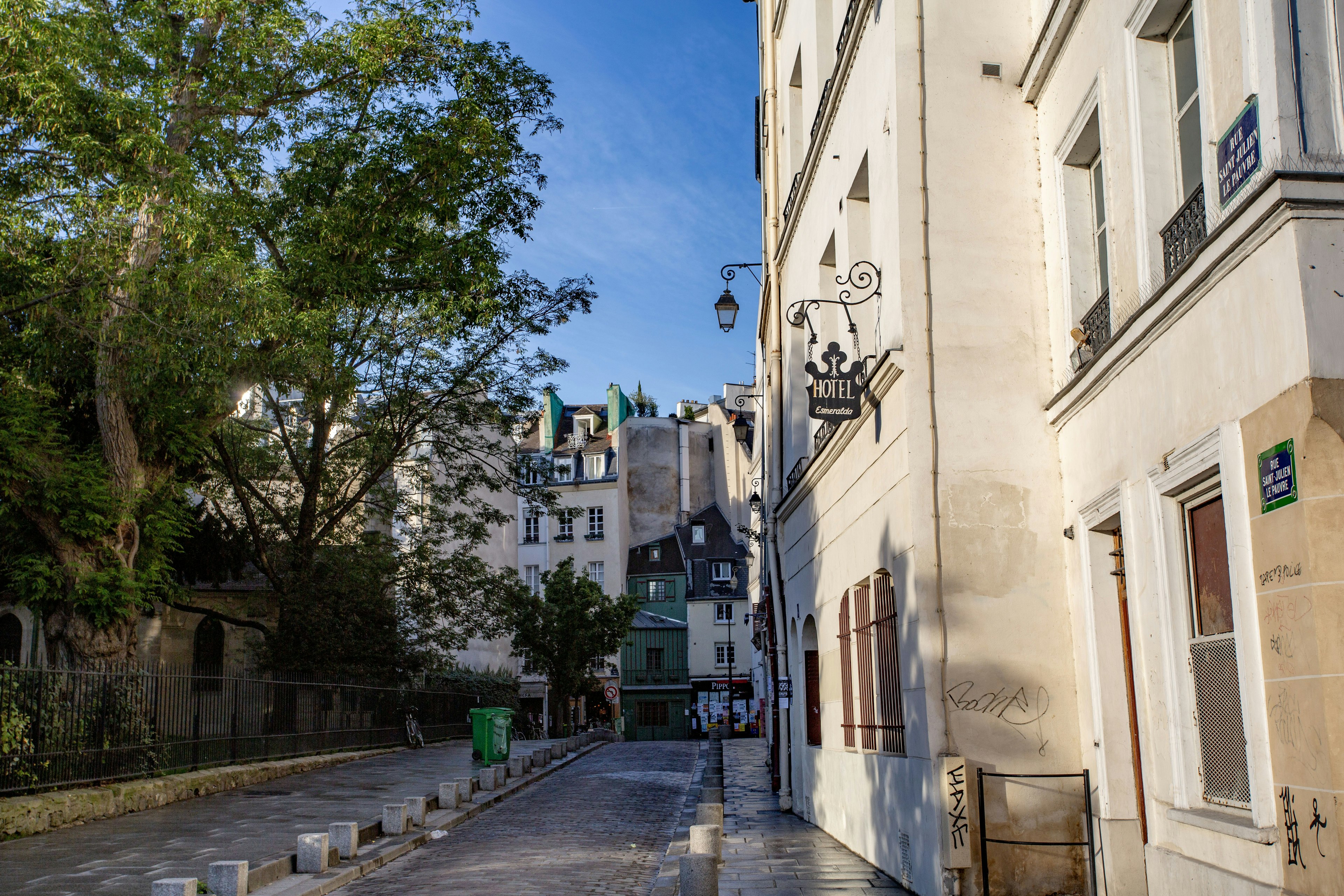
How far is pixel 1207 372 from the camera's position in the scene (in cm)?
578

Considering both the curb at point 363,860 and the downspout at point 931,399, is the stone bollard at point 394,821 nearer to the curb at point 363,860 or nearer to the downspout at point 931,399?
the curb at point 363,860

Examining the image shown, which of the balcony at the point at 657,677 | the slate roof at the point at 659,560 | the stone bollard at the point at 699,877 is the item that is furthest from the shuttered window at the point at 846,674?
the slate roof at the point at 659,560

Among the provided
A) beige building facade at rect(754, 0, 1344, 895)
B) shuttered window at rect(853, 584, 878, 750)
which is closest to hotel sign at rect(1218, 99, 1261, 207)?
beige building facade at rect(754, 0, 1344, 895)

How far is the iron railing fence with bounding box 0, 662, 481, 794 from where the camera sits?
13070 mm

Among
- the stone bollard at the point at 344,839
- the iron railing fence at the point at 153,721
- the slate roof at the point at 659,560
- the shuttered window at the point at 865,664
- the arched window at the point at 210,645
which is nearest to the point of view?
the shuttered window at the point at 865,664

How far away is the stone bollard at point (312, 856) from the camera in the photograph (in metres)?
9.93

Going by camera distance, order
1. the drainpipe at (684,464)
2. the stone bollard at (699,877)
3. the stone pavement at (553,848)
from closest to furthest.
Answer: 1. the stone bollard at (699,877)
2. the stone pavement at (553,848)
3. the drainpipe at (684,464)

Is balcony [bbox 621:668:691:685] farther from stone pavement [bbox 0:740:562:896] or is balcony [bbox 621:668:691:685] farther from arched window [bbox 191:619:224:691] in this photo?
stone pavement [bbox 0:740:562:896]

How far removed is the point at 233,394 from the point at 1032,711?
14.4 meters

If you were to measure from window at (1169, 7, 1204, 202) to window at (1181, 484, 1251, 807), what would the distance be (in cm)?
186

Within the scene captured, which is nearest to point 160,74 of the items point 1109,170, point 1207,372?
point 1109,170

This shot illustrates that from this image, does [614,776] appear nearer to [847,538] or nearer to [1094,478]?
[847,538]

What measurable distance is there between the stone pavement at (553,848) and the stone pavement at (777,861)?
39cm

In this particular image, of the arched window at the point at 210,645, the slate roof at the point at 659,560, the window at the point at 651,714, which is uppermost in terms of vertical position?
the slate roof at the point at 659,560
